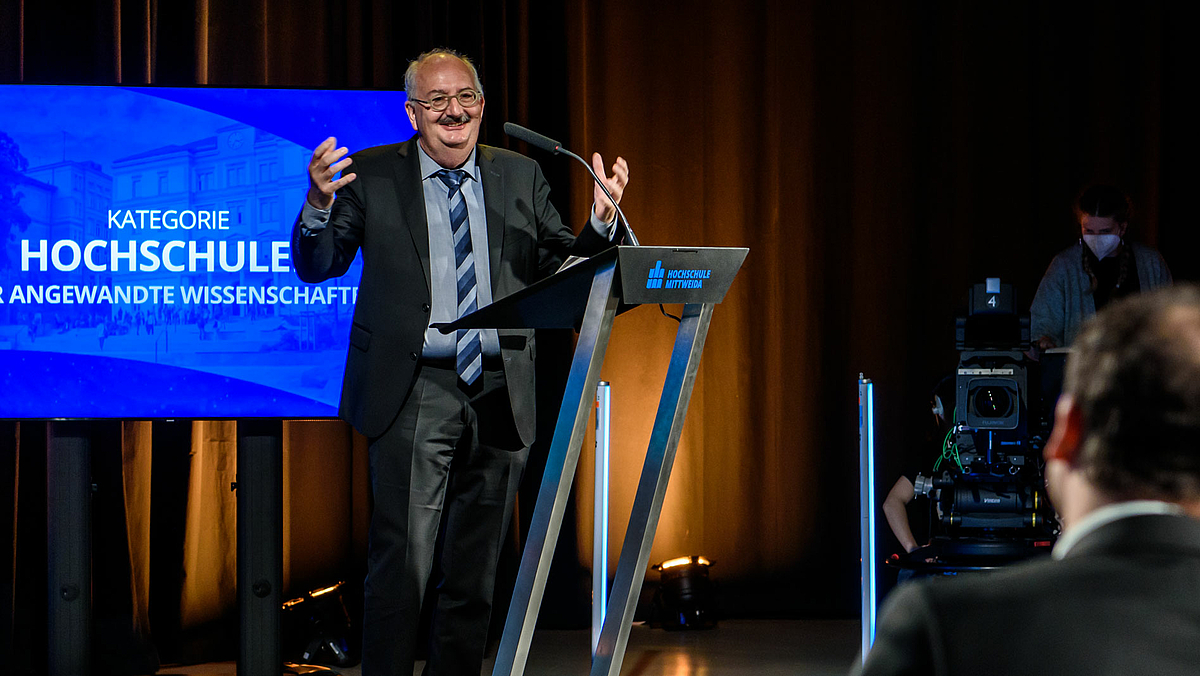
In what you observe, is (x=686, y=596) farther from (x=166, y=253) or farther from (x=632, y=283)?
(x=632, y=283)

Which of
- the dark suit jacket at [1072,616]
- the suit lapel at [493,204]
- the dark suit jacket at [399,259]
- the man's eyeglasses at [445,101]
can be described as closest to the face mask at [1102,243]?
the dark suit jacket at [399,259]

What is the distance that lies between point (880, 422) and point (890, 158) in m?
1.08

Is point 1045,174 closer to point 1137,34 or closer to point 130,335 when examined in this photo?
point 1137,34

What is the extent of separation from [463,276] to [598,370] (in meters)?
0.81

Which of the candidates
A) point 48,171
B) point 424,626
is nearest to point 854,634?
point 424,626

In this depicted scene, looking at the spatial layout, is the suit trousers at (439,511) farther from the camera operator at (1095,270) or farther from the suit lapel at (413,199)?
the camera operator at (1095,270)

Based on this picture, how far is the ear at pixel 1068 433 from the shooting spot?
67cm

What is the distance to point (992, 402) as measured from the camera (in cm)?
Result: 319

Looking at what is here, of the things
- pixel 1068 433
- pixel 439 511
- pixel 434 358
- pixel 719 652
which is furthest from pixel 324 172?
pixel 719 652

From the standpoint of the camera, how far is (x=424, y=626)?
158 inches

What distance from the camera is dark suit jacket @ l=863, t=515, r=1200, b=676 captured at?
0.59m

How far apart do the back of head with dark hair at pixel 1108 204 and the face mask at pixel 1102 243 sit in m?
0.06

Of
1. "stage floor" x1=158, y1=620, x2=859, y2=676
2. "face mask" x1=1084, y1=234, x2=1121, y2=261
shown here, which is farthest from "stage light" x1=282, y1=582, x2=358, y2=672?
"face mask" x1=1084, y1=234, x2=1121, y2=261

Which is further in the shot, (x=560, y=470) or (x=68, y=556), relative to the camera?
(x=68, y=556)
